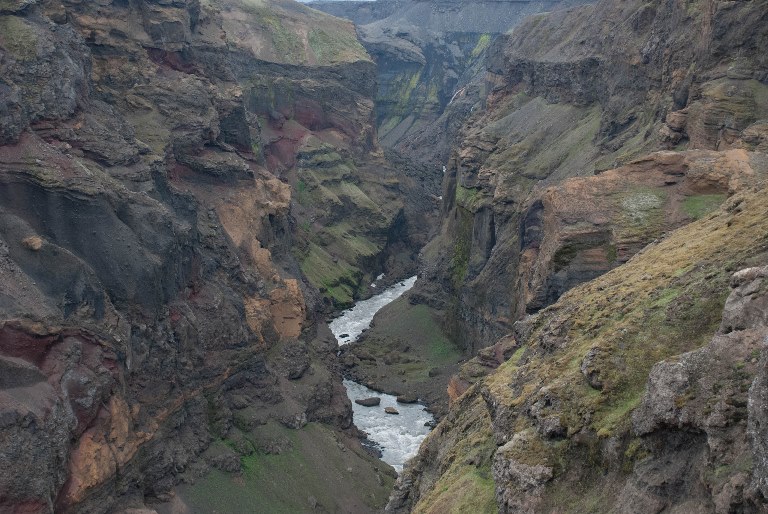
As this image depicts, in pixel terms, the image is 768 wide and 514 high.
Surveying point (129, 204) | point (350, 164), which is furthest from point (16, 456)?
point (350, 164)

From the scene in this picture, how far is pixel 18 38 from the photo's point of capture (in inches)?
2147

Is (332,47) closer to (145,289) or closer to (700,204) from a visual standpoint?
(145,289)

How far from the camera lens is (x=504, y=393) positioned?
31000 millimetres

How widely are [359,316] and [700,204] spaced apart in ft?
217

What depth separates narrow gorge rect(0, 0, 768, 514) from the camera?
77.4 feet

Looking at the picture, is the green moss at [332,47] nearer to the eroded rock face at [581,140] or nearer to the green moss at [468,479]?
the eroded rock face at [581,140]

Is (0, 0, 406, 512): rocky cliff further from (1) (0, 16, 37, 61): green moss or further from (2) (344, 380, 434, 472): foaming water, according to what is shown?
(2) (344, 380, 434, 472): foaming water

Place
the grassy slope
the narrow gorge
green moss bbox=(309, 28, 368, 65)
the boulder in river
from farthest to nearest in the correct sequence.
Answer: green moss bbox=(309, 28, 368, 65)
the boulder in river
the grassy slope
the narrow gorge

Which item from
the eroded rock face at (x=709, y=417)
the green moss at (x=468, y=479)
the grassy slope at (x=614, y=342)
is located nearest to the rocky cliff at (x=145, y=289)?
the green moss at (x=468, y=479)

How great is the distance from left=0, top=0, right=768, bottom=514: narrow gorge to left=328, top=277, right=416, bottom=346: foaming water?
24.8 inches

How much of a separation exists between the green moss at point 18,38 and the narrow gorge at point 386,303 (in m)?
0.21

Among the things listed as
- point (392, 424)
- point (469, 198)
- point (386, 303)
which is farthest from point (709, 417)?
point (386, 303)

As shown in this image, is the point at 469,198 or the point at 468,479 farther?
the point at 469,198

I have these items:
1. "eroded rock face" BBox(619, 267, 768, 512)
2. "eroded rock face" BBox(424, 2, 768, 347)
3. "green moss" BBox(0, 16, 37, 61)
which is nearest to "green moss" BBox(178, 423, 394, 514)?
"eroded rock face" BBox(424, 2, 768, 347)
